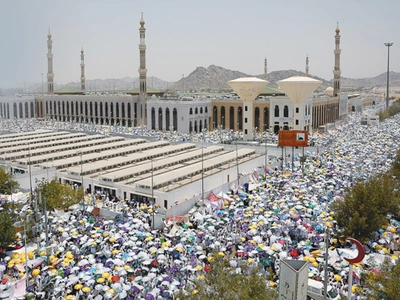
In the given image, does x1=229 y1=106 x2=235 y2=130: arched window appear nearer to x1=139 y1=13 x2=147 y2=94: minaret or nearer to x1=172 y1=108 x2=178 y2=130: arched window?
x1=172 y1=108 x2=178 y2=130: arched window

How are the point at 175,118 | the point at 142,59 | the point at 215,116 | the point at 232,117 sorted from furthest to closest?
the point at 142,59 < the point at 215,116 < the point at 232,117 < the point at 175,118

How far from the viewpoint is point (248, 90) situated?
40375mm

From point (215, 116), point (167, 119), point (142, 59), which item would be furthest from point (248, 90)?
point (142, 59)

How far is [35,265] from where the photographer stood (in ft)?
44.6

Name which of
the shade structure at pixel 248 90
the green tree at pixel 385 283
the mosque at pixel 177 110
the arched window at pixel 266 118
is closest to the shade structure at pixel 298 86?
the shade structure at pixel 248 90

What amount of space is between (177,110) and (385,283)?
41335 mm

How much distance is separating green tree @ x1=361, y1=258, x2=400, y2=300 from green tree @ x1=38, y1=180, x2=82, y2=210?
1291cm

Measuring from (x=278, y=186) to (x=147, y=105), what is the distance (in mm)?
32361

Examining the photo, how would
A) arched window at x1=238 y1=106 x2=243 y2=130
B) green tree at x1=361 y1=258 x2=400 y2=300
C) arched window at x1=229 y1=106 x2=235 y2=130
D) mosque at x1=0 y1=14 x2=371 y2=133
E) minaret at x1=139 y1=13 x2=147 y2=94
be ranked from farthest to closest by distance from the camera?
minaret at x1=139 y1=13 x2=147 y2=94 → arched window at x1=229 y1=106 x2=235 y2=130 → arched window at x1=238 y1=106 x2=243 y2=130 → mosque at x1=0 y1=14 x2=371 y2=133 → green tree at x1=361 y1=258 x2=400 y2=300

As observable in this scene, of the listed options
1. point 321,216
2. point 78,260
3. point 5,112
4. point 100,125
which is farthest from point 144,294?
point 5,112

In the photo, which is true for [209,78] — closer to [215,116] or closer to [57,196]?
[215,116]

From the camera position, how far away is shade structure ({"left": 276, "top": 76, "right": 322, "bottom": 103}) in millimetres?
38406

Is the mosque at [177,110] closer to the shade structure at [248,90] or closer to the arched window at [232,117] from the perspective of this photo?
the arched window at [232,117]

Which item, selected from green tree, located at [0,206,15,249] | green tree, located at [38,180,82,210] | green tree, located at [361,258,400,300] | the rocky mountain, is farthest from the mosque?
the rocky mountain
